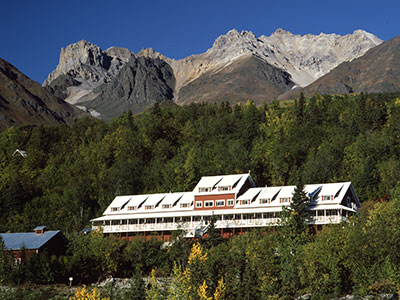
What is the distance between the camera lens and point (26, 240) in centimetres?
8194

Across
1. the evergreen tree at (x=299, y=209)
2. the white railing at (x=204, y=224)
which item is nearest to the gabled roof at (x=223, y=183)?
the white railing at (x=204, y=224)

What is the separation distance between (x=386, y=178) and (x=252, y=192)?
23.1 m

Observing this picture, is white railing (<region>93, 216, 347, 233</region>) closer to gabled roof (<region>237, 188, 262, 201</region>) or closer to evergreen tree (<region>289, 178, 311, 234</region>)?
evergreen tree (<region>289, 178, 311, 234</region>)

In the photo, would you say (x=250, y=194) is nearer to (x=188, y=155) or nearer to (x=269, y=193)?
(x=269, y=193)

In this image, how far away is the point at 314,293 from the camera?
63000 mm

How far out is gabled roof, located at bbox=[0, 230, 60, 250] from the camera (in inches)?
3151

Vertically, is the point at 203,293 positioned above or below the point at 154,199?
below

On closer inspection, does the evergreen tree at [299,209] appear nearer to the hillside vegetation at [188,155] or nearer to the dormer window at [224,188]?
the dormer window at [224,188]

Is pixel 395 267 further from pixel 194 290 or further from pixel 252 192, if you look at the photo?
pixel 252 192

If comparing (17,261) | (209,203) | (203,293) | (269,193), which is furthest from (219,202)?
(203,293)

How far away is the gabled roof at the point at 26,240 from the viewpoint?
263ft

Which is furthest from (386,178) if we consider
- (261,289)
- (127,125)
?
(127,125)

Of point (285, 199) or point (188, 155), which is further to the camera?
point (188, 155)

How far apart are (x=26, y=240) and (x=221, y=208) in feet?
92.4
